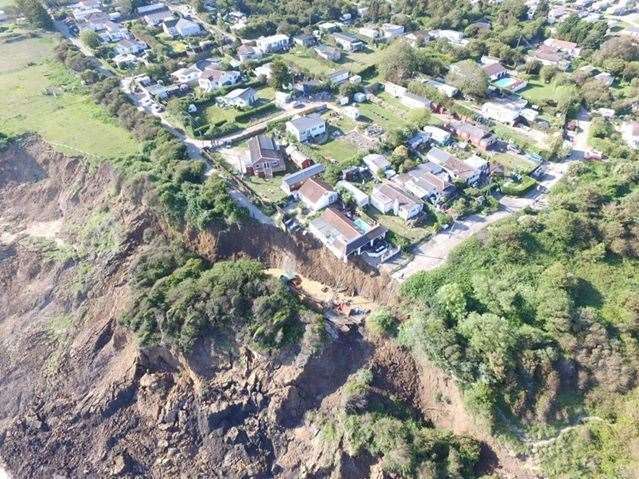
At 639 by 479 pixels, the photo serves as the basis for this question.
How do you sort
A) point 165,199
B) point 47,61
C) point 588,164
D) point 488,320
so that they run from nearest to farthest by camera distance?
1. point 488,320
2. point 165,199
3. point 588,164
4. point 47,61

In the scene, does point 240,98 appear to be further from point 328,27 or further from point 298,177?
point 328,27

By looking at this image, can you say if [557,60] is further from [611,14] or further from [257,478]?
[257,478]

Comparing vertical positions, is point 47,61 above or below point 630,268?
above

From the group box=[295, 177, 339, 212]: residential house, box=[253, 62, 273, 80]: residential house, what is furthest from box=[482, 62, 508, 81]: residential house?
box=[295, 177, 339, 212]: residential house

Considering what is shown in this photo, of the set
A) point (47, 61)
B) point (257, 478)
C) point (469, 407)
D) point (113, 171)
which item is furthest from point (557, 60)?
point (47, 61)

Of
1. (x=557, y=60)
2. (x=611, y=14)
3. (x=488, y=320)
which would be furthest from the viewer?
(x=611, y=14)

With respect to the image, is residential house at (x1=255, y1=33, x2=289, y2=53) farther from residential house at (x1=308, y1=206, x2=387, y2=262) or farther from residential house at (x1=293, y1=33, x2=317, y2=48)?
residential house at (x1=308, y1=206, x2=387, y2=262)
